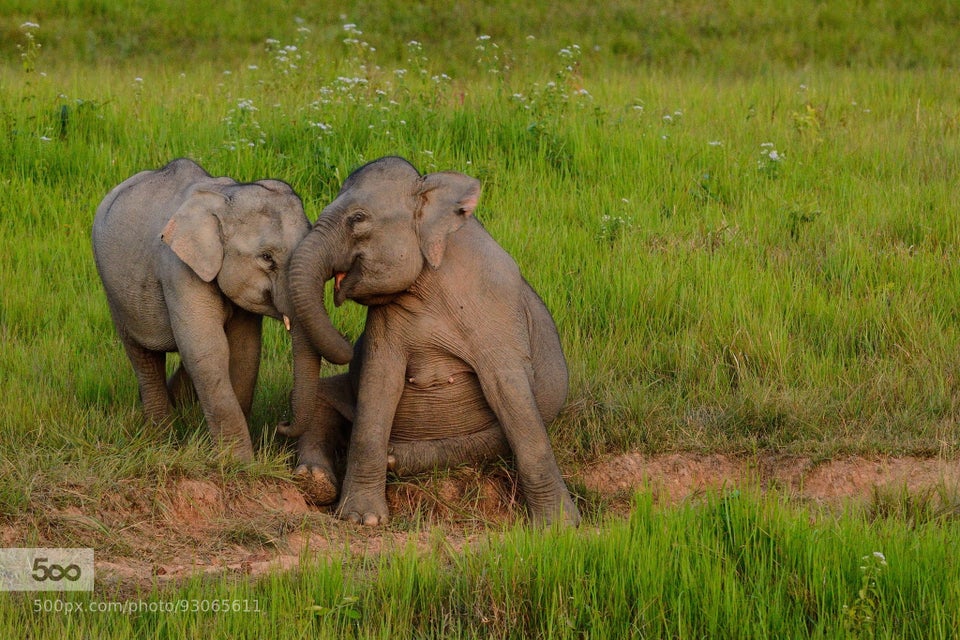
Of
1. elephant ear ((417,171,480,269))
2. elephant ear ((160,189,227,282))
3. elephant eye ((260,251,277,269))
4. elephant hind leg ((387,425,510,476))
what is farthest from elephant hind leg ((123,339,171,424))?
elephant ear ((417,171,480,269))

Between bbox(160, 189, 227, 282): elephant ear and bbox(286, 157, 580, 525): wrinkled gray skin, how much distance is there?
0.52m

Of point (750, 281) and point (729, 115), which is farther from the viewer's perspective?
point (729, 115)

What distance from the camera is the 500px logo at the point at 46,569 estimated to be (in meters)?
5.00

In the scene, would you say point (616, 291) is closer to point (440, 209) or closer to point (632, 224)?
point (632, 224)

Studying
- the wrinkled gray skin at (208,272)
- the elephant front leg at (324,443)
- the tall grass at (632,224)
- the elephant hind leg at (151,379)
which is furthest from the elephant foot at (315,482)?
the elephant hind leg at (151,379)

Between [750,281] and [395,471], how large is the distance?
285 centimetres

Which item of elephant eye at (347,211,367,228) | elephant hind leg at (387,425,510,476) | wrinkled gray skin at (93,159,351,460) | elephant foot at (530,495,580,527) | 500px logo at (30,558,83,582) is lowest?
elephant foot at (530,495,580,527)

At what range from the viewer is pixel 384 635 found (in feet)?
15.1

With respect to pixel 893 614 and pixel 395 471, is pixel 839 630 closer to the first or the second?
pixel 893 614

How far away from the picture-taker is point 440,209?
238 inches

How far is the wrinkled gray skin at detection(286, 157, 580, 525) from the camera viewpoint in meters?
5.95

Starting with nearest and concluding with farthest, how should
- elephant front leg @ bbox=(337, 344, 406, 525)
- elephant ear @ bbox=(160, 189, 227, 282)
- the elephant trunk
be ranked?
the elephant trunk
elephant ear @ bbox=(160, 189, 227, 282)
elephant front leg @ bbox=(337, 344, 406, 525)

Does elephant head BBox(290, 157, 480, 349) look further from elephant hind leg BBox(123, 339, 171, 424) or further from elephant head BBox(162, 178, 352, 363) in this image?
elephant hind leg BBox(123, 339, 171, 424)

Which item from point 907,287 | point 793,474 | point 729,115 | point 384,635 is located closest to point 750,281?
point 907,287
